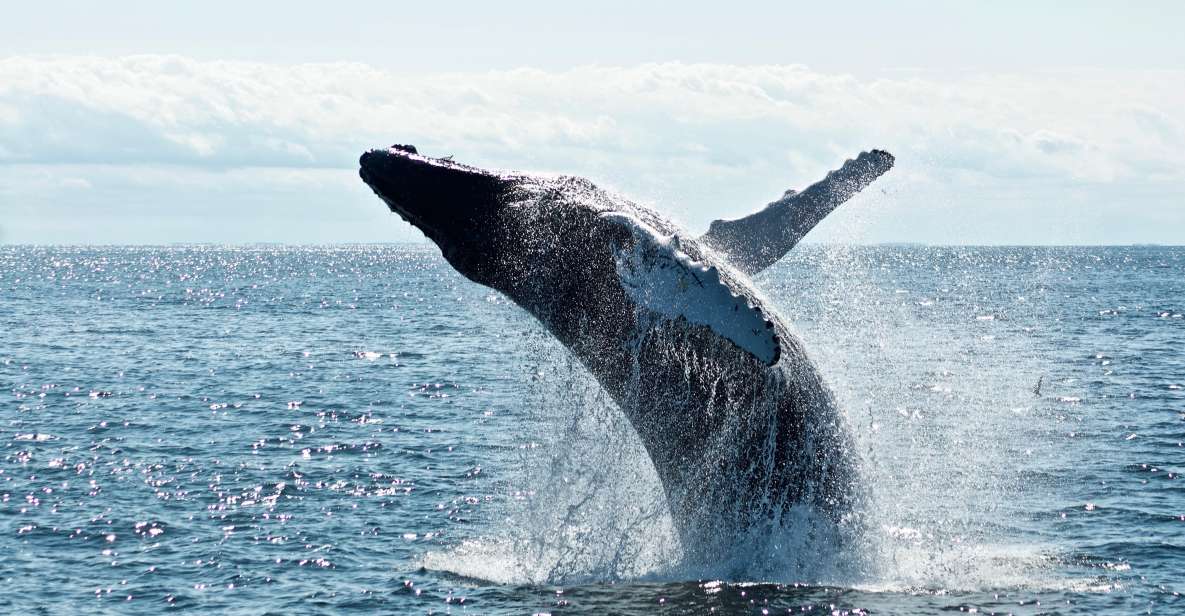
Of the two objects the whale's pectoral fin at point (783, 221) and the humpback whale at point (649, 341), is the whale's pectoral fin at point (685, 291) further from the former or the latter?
the whale's pectoral fin at point (783, 221)

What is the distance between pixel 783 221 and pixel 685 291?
3.94 m

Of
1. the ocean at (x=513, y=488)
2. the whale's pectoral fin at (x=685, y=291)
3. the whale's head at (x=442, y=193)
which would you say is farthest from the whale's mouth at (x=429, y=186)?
the ocean at (x=513, y=488)

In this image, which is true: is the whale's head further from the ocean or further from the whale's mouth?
the ocean

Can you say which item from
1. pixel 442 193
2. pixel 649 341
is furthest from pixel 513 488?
pixel 442 193

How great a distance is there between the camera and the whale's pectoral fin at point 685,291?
29.5ft

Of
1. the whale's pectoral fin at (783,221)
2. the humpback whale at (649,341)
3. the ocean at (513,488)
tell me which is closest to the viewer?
the humpback whale at (649,341)

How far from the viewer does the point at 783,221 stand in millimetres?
13234

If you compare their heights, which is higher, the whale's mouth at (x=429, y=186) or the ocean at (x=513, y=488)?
the whale's mouth at (x=429, y=186)

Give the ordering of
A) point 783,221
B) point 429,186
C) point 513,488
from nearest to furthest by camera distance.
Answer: point 429,186, point 783,221, point 513,488

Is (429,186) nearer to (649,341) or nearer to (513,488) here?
(649,341)

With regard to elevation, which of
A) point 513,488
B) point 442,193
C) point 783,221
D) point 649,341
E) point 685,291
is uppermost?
point 442,193

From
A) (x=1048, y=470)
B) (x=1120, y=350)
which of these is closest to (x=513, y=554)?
(x=1048, y=470)

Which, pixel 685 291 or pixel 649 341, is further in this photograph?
pixel 649 341

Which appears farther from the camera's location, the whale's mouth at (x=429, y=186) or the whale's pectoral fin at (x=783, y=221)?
the whale's pectoral fin at (x=783, y=221)
